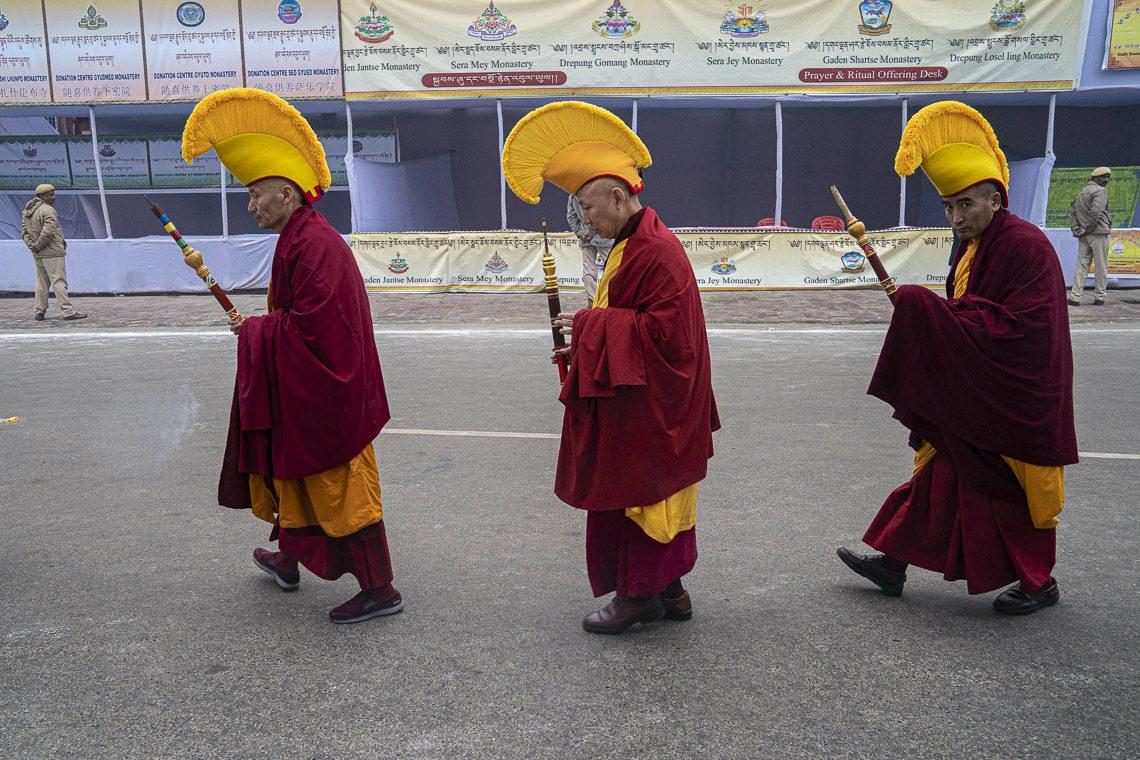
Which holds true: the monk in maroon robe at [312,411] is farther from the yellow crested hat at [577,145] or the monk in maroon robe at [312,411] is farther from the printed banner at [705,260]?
the printed banner at [705,260]

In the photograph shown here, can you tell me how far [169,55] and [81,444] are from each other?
1024 centimetres

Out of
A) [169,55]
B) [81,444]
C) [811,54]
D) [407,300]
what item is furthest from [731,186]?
[81,444]

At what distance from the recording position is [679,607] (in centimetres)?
344

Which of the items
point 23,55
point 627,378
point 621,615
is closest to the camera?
point 627,378

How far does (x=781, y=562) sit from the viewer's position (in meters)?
3.99

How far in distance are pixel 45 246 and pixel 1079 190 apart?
15.7m

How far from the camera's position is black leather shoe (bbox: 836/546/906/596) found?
143 inches

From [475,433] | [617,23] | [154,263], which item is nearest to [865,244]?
[475,433]

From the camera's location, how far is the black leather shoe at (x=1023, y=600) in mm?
3436

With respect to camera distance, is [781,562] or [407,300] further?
[407,300]

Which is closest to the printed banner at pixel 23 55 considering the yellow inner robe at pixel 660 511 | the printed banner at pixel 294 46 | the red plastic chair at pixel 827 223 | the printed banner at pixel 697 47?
the printed banner at pixel 294 46

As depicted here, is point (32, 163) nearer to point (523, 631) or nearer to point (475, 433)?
point (475, 433)

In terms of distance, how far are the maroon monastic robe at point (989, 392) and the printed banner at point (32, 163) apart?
55.0ft

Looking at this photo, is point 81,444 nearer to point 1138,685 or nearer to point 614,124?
point 614,124
